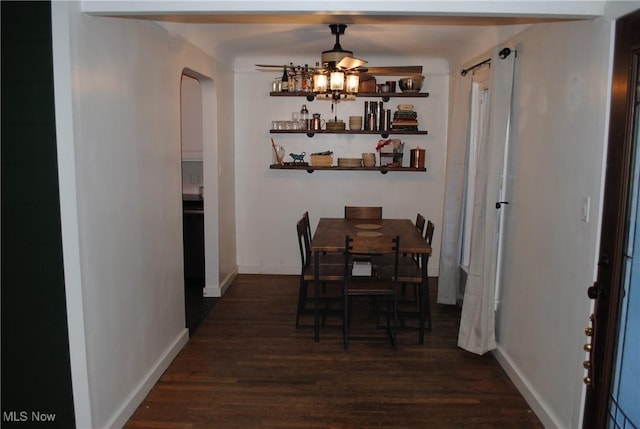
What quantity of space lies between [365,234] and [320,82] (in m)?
1.27

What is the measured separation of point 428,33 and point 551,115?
1.77 m

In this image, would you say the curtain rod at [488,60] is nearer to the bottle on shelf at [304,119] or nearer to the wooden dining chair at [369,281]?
the wooden dining chair at [369,281]

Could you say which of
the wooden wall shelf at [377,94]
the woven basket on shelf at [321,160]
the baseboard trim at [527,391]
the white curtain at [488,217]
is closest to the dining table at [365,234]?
the white curtain at [488,217]

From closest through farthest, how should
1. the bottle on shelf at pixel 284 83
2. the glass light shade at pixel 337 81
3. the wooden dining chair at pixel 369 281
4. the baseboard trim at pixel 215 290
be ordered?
the wooden dining chair at pixel 369 281 < the glass light shade at pixel 337 81 < the baseboard trim at pixel 215 290 < the bottle on shelf at pixel 284 83

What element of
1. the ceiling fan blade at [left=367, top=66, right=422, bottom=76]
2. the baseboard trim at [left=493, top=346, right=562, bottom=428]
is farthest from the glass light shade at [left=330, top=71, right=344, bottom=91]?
the baseboard trim at [left=493, top=346, right=562, bottom=428]

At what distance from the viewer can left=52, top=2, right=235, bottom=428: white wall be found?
2.31m

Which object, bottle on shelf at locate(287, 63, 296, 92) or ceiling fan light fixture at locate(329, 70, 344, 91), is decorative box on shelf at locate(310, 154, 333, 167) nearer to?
bottle on shelf at locate(287, 63, 296, 92)

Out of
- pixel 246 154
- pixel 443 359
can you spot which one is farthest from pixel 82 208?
pixel 246 154

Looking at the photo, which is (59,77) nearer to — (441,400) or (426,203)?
(441,400)

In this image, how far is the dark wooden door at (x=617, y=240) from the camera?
82.4 inches

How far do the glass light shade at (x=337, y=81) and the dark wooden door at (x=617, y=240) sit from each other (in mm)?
2168

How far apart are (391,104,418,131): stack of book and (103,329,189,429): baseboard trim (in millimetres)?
3065

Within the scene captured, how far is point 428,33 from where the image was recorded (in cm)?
427

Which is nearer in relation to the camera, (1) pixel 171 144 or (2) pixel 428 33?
(1) pixel 171 144
